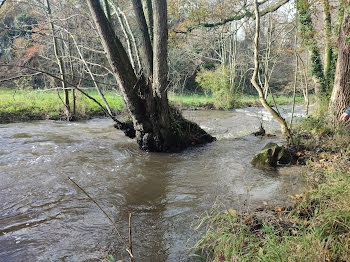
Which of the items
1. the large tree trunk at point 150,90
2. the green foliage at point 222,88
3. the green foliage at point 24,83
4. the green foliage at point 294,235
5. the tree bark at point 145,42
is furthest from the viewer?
the green foliage at point 222,88

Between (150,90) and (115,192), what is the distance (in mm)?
3353

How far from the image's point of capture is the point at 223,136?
33.3ft

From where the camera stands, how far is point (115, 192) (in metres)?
4.87

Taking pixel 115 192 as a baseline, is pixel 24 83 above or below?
above

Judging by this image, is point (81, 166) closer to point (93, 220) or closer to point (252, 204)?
point (93, 220)

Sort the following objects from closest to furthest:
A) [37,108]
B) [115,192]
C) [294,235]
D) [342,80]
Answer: [294,235]
[115,192]
[342,80]
[37,108]

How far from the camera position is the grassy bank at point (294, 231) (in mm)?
2258

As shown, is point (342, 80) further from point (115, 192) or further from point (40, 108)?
point (40, 108)

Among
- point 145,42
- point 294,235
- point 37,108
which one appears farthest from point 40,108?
point 294,235

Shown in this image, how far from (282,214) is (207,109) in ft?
53.1

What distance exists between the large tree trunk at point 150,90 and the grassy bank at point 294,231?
4.35m

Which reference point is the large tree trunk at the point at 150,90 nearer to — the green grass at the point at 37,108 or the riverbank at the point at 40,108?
the riverbank at the point at 40,108

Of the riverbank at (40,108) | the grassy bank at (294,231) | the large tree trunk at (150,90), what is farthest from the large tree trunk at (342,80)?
the riverbank at (40,108)

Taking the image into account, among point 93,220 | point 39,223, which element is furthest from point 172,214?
point 39,223
